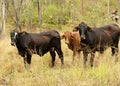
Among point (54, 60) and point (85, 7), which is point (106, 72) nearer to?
point (54, 60)

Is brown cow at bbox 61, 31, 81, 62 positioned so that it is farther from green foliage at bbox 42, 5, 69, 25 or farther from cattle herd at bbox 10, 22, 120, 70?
green foliage at bbox 42, 5, 69, 25

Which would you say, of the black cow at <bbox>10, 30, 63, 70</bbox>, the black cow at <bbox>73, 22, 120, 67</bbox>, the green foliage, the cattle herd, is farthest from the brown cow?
the green foliage

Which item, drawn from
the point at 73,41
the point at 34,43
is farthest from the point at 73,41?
the point at 34,43

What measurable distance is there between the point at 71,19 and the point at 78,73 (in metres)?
34.4

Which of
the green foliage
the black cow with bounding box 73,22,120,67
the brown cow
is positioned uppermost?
the black cow with bounding box 73,22,120,67

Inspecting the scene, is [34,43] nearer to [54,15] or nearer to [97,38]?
[97,38]

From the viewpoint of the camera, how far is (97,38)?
11.0m

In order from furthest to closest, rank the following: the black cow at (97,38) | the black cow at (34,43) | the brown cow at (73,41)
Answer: the brown cow at (73,41) → the black cow at (34,43) → the black cow at (97,38)

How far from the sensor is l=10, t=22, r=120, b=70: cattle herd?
10.6m

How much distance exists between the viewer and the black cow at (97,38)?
1054 cm

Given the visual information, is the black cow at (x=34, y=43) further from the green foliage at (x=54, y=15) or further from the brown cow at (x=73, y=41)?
the green foliage at (x=54, y=15)

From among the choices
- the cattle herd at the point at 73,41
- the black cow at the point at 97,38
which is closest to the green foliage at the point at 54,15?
the cattle herd at the point at 73,41

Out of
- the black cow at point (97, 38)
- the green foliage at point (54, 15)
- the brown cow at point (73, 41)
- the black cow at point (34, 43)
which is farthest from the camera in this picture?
the green foliage at point (54, 15)

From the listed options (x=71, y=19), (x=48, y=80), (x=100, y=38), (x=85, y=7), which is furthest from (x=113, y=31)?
(x=85, y=7)
